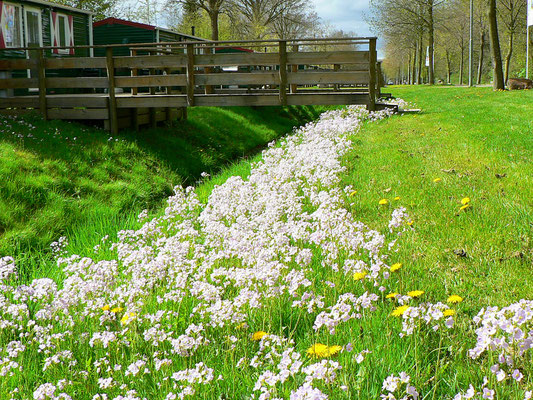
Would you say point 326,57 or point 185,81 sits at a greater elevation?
point 326,57

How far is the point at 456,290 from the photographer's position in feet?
12.2

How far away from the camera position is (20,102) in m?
13.9

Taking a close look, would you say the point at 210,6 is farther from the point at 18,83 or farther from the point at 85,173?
the point at 85,173

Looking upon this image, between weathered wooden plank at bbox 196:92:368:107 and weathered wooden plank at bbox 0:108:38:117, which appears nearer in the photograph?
weathered wooden plank at bbox 196:92:368:107

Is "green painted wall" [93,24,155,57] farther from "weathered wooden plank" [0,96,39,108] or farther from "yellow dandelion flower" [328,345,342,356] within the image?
"yellow dandelion flower" [328,345,342,356]

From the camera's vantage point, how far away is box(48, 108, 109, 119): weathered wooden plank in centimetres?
1352

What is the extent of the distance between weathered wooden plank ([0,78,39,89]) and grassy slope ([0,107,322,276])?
0.93 metres

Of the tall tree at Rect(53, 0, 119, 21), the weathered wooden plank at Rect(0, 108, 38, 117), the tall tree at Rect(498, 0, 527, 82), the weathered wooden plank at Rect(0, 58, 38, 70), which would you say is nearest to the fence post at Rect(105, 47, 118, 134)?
the weathered wooden plank at Rect(0, 58, 38, 70)

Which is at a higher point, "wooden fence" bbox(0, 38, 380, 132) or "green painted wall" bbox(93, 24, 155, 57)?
"green painted wall" bbox(93, 24, 155, 57)

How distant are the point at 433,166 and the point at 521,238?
3.56 metres

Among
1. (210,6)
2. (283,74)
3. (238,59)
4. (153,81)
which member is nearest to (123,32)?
(210,6)

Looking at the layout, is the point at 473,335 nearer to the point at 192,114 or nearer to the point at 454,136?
the point at 454,136

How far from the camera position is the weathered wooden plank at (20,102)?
13.8 meters

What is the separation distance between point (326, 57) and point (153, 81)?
14.0 feet
